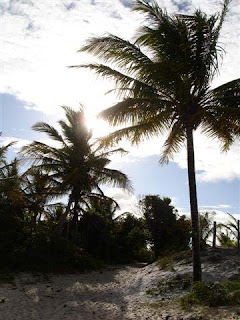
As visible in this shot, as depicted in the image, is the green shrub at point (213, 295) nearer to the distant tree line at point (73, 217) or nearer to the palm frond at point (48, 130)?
the distant tree line at point (73, 217)

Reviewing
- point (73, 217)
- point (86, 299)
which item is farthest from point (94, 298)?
point (73, 217)

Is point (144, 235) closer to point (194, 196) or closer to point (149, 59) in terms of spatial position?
point (194, 196)

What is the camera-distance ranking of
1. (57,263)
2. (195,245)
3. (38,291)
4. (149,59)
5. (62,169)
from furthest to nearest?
1. (62,169)
2. (57,263)
3. (38,291)
4. (149,59)
5. (195,245)

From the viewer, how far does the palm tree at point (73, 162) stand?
20.2 meters

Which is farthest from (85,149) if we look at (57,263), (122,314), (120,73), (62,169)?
(122,314)

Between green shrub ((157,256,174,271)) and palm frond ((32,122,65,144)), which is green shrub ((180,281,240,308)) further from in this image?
palm frond ((32,122,65,144))

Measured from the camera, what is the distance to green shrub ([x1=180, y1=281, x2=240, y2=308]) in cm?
833

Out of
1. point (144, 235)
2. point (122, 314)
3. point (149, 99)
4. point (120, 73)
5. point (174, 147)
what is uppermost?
point (120, 73)

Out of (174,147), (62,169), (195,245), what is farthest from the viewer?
(62,169)

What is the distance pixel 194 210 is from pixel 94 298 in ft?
15.9

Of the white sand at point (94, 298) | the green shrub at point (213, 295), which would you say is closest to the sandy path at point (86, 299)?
the white sand at point (94, 298)

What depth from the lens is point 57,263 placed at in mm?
18156

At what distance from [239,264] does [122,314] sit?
19.7 feet

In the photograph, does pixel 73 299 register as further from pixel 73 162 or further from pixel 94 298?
pixel 73 162
